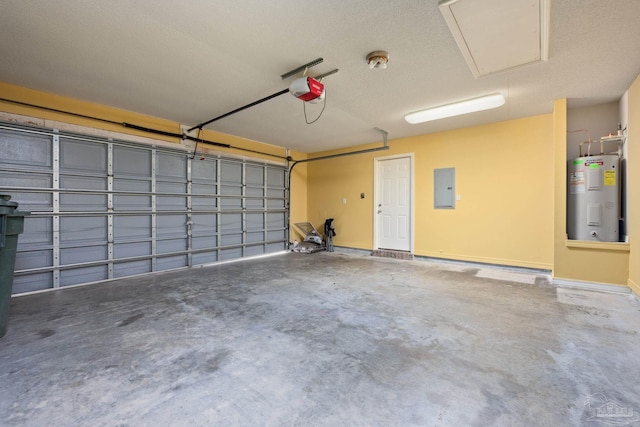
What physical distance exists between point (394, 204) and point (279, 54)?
4325mm

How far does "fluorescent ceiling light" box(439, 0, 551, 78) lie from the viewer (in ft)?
6.75

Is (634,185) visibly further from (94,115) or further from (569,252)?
(94,115)

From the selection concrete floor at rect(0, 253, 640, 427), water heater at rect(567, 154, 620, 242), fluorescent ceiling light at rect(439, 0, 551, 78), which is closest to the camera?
concrete floor at rect(0, 253, 640, 427)

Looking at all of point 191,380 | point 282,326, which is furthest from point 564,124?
point 191,380

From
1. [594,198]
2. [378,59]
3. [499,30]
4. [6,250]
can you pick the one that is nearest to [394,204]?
[594,198]

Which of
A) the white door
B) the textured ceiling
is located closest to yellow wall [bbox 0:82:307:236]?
the textured ceiling

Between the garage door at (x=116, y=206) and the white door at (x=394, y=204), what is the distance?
2954 millimetres

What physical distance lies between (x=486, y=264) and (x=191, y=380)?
5.10 metres

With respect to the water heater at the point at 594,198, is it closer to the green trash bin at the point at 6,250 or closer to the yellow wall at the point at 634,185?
the yellow wall at the point at 634,185

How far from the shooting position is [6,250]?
7.80 feet

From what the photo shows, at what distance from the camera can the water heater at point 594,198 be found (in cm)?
372

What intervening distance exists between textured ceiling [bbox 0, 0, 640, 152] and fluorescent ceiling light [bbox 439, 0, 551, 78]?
101 mm

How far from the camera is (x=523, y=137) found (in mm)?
4672

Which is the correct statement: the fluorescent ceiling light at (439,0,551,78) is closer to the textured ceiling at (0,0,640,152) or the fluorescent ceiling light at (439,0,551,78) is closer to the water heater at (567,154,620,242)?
the textured ceiling at (0,0,640,152)
